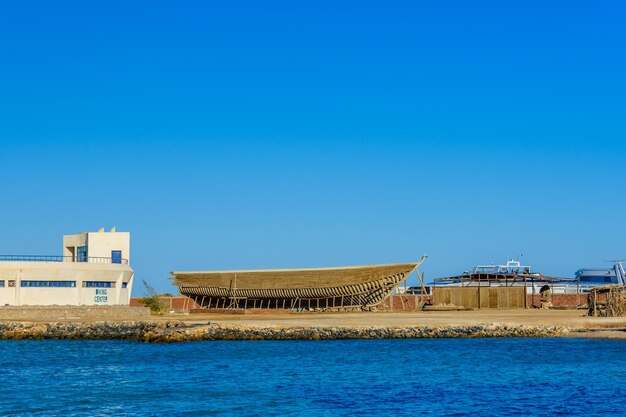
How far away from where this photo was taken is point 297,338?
47.6 m

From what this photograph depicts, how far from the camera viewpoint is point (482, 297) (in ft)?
242

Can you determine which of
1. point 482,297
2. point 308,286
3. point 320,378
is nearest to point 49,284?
point 308,286

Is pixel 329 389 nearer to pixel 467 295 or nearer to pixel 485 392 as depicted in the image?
pixel 485 392

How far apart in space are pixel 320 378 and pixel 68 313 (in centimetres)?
3294

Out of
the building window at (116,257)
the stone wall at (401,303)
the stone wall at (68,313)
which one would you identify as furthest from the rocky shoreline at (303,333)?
the stone wall at (401,303)

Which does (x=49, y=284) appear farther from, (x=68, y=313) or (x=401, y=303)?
(x=401, y=303)

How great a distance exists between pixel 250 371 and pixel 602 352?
52.5 feet

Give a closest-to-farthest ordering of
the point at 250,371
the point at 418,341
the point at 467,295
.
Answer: the point at 250,371
the point at 418,341
the point at 467,295

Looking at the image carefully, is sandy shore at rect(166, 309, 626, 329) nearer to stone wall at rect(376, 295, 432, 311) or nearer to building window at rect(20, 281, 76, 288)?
stone wall at rect(376, 295, 432, 311)

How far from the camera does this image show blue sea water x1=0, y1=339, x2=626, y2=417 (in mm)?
26906

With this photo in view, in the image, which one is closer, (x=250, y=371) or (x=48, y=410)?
(x=48, y=410)

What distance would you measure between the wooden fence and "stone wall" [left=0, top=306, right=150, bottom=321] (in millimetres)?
24521

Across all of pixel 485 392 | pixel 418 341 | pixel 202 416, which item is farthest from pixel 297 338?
pixel 202 416

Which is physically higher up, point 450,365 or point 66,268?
point 66,268
